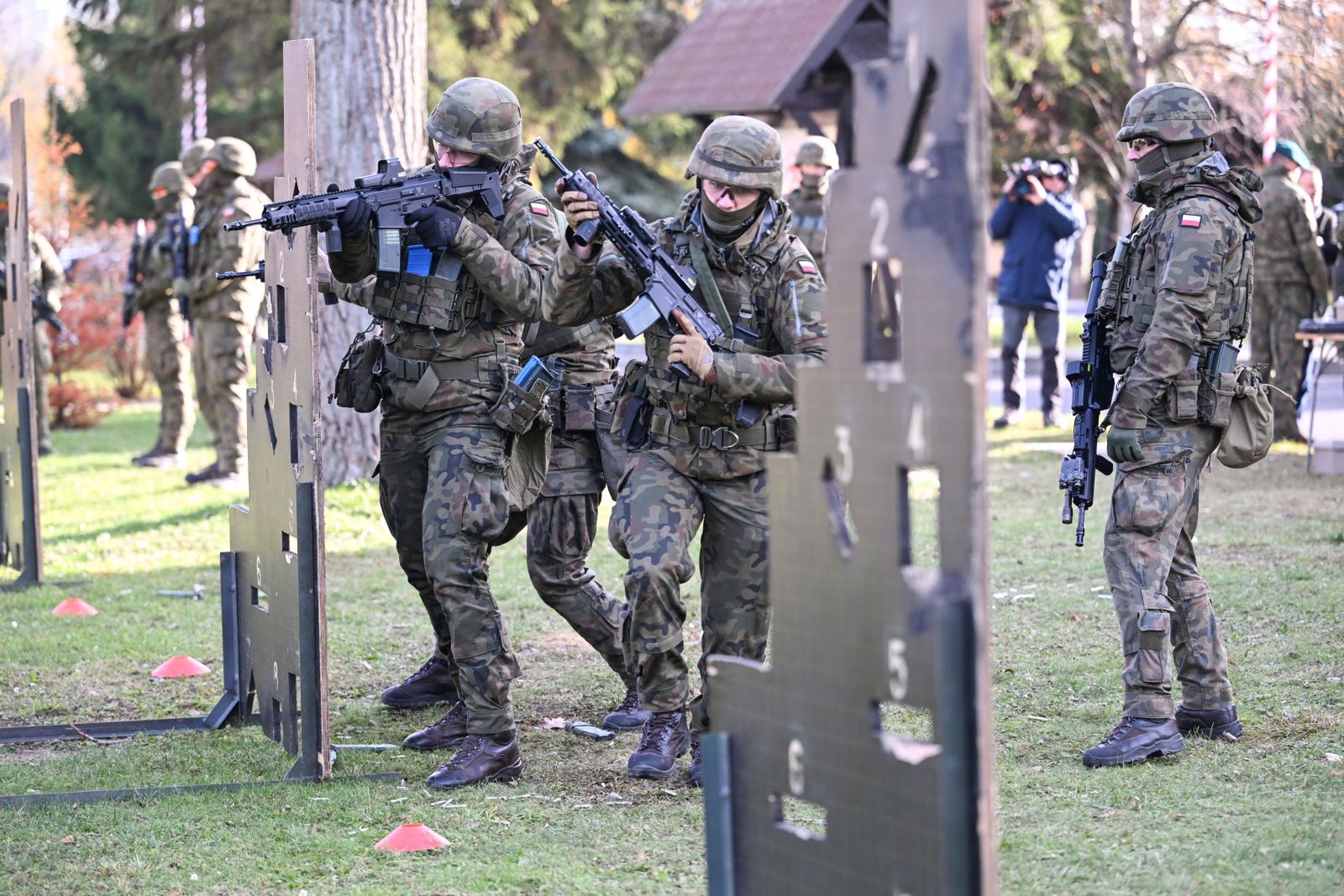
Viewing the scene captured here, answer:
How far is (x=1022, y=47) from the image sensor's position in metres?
24.7

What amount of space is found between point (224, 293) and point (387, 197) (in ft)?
24.0

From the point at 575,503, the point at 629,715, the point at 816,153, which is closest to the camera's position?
the point at 629,715

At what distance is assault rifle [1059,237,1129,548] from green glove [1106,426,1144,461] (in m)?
0.30

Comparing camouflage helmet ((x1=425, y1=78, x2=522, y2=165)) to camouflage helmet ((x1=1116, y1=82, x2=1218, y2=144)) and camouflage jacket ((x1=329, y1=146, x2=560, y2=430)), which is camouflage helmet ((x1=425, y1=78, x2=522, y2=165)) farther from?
camouflage helmet ((x1=1116, y1=82, x2=1218, y2=144))

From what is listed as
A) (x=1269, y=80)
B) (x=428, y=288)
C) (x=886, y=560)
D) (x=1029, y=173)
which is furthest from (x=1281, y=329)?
(x=886, y=560)

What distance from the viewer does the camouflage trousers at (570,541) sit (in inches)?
243

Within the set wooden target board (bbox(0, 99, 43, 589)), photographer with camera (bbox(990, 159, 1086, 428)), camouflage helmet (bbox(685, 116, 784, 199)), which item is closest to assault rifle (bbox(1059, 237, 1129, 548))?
camouflage helmet (bbox(685, 116, 784, 199))

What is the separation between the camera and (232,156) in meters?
11.5

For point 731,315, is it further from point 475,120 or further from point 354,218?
point 354,218

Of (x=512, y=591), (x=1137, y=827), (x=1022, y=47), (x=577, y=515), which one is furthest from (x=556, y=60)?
(x=1137, y=827)

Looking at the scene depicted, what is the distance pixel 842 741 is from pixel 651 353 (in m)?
2.45

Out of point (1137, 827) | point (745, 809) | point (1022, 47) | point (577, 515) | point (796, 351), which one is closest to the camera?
point (745, 809)

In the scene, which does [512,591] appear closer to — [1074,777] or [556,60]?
[1074,777]

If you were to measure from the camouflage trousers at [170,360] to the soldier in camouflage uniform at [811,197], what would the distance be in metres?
5.77
